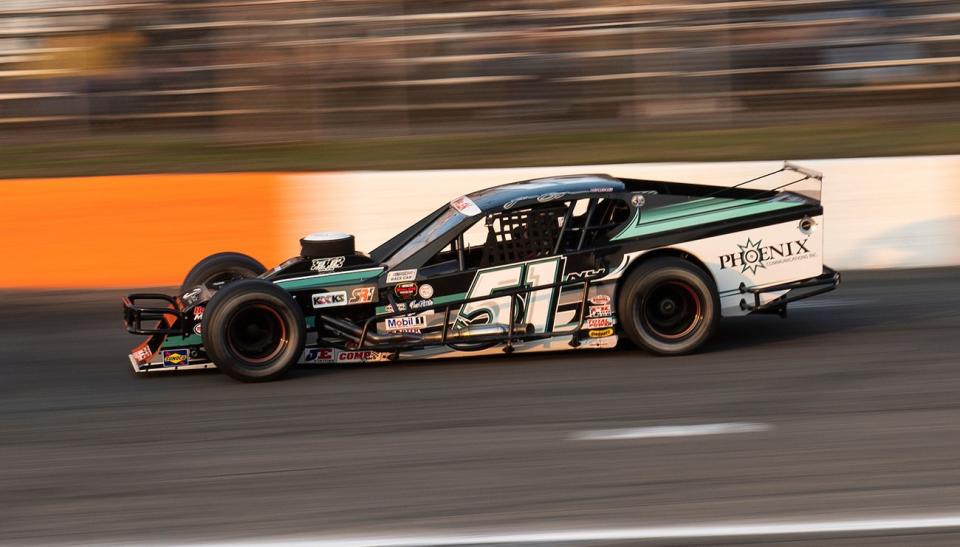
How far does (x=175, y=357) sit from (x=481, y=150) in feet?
20.0

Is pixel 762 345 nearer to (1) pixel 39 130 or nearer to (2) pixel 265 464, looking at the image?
(2) pixel 265 464

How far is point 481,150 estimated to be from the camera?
1291cm

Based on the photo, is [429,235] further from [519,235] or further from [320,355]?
[320,355]

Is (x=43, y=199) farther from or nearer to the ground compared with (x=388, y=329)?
farther from the ground

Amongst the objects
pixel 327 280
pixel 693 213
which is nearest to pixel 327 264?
pixel 327 280

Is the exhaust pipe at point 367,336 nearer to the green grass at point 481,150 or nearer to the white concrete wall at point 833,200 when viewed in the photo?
the white concrete wall at point 833,200

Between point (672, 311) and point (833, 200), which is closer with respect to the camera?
point (672, 311)

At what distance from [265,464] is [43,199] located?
5.91 meters

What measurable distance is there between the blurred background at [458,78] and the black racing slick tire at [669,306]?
210 inches

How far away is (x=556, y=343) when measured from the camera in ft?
24.5

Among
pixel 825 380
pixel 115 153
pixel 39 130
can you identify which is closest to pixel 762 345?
pixel 825 380

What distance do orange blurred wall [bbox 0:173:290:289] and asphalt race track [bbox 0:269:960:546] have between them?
83.8 inches

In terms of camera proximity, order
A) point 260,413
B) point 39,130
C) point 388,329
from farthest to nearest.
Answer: point 39,130 → point 388,329 → point 260,413

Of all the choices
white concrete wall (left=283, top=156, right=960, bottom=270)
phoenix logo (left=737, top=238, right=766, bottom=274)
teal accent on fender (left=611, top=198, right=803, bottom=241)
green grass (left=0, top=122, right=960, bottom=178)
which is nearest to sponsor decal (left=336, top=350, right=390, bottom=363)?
teal accent on fender (left=611, top=198, right=803, bottom=241)
